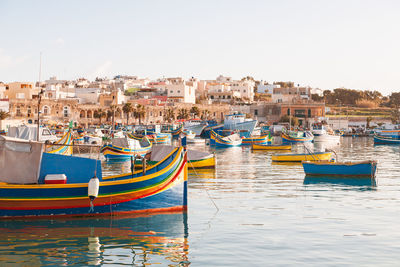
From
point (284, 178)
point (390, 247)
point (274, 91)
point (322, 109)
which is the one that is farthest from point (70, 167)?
point (274, 91)

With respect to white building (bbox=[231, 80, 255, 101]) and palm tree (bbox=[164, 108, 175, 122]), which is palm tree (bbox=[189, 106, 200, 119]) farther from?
white building (bbox=[231, 80, 255, 101])

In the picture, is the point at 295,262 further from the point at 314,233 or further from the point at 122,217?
the point at 122,217

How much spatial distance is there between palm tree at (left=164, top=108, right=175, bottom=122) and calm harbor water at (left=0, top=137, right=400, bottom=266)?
3249 inches

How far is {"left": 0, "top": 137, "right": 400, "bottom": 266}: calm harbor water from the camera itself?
12.4 meters

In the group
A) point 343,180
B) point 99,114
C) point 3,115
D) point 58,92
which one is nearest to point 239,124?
point 99,114

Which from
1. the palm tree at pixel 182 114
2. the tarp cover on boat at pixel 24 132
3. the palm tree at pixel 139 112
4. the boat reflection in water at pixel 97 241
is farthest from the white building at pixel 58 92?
the boat reflection in water at pixel 97 241

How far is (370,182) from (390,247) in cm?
1320

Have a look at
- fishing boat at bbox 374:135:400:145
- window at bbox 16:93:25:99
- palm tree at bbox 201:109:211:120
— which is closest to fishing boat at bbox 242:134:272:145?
fishing boat at bbox 374:135:400:145

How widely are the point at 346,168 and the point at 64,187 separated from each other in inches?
658

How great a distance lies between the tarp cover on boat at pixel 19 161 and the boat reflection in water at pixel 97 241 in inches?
52.4

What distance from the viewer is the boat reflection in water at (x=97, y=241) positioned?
12.3 metres

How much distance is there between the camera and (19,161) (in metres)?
15.9

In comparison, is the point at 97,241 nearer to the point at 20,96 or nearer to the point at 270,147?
the point at 270,147

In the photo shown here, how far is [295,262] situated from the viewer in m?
12.1
